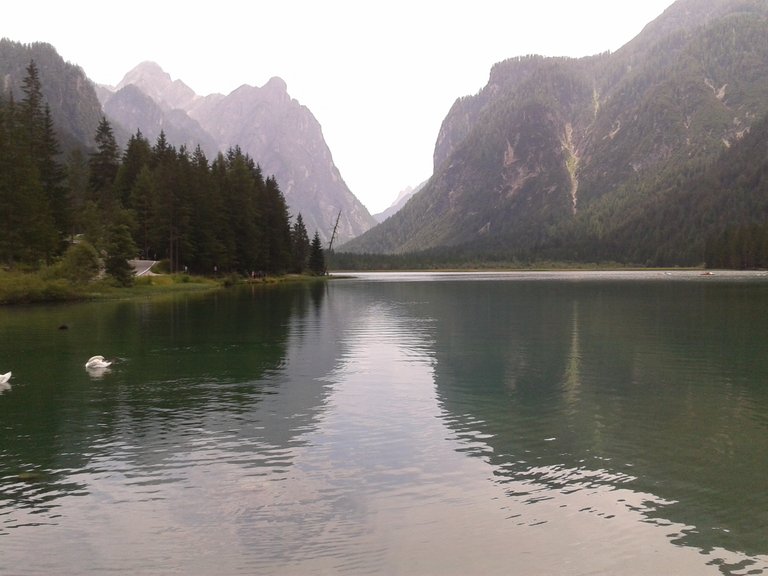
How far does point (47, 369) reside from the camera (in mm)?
33250

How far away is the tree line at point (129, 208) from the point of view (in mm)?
85312

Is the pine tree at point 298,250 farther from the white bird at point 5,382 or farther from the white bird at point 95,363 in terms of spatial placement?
the white bird at point 5,382

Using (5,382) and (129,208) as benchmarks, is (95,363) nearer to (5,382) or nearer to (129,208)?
(5,382)

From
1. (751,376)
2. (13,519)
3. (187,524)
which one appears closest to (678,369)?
(751,376)

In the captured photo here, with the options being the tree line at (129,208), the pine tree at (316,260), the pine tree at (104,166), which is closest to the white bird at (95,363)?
the tree line at (129,208)

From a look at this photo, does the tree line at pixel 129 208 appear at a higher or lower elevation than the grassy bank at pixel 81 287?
higher

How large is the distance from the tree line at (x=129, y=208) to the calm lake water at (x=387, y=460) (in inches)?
2066

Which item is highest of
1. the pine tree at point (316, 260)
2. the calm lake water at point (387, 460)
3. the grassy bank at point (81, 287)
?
the pine tree at point (316, 260)

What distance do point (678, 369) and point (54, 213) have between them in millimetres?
93860

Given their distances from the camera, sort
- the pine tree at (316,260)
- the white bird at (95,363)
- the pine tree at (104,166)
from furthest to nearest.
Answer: the pine tree at (316,260)
the pine tree at (104,166)
the white bird at (95,363)

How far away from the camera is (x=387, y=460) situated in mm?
18109

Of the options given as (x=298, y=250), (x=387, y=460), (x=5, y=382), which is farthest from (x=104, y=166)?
(x=387, y=460)

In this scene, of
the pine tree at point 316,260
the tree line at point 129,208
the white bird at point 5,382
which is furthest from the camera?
the pine tree at point 316,260

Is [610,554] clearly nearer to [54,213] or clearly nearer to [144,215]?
[54,213]
